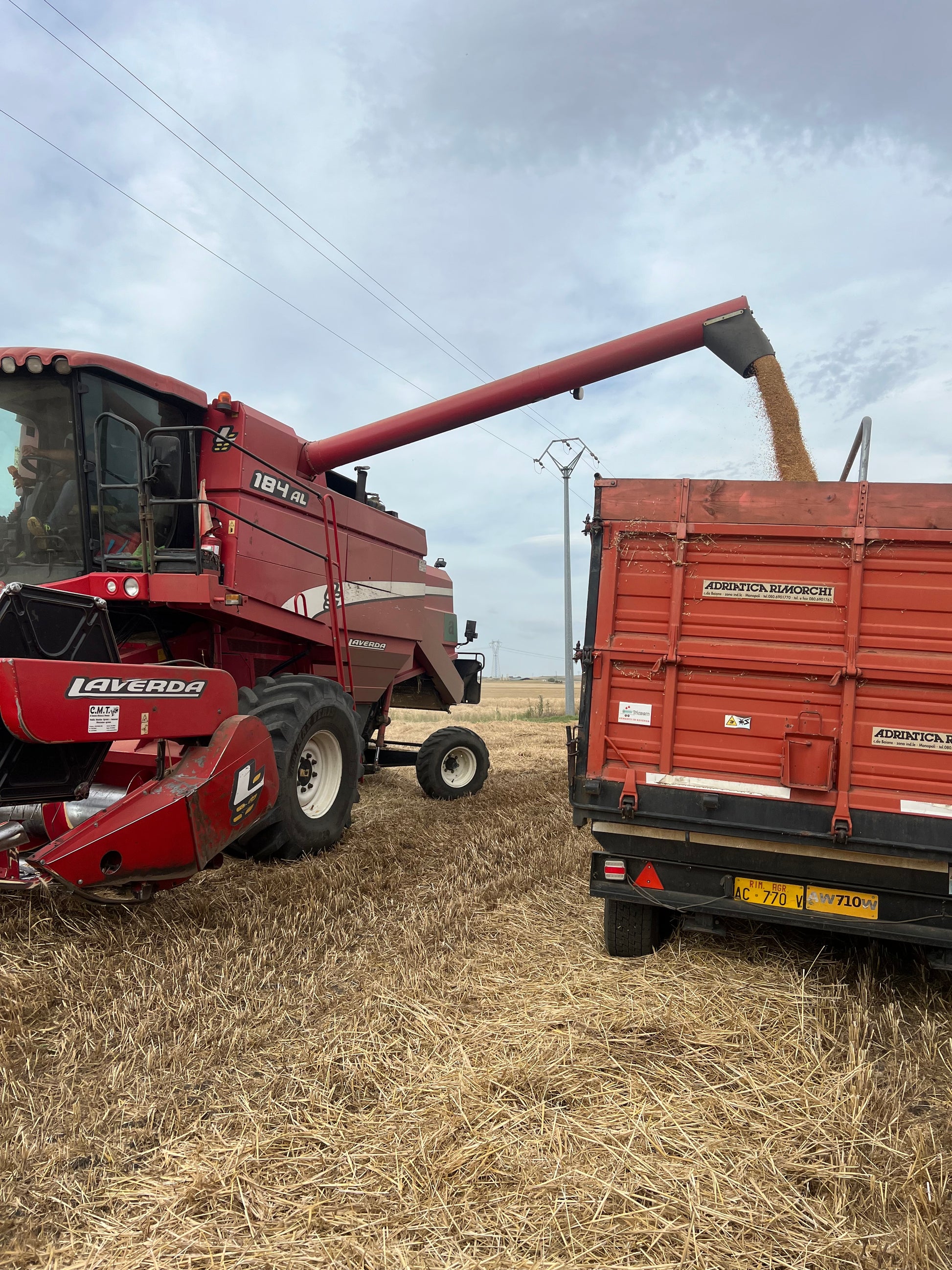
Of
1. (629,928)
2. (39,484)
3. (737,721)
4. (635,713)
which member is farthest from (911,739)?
(39,484)

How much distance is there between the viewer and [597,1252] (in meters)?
2.03

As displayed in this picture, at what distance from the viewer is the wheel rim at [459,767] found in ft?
27.7

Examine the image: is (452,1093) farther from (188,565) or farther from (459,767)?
(459,767)

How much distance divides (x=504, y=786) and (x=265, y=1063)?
20.3 ft

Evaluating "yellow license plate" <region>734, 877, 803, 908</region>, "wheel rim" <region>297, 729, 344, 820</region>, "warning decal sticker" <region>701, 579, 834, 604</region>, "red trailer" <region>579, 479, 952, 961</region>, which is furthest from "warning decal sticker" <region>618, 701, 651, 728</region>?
"wheel rim" <region>297, 729, 344, 820</region>

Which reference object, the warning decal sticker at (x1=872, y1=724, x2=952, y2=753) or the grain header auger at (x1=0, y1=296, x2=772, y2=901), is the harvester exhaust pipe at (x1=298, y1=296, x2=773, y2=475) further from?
the warning decal sticker at (x1=872, y1=724, x2=952, y2=753)

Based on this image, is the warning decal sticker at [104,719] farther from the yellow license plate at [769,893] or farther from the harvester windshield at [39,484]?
the yellow license plate at [769,893]

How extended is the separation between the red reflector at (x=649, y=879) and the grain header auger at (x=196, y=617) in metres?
1.83

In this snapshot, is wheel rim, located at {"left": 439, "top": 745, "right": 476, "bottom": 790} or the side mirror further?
wheel rim, located at {"left": 439, "top": 745, "right": 476, "bottom": 790}

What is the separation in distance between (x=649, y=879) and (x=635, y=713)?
74 cm

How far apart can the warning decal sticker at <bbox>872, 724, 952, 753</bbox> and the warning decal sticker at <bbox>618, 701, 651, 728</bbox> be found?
0.94 metres

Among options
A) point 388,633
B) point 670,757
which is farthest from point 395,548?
point 670,757

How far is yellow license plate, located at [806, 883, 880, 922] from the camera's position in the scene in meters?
3.46

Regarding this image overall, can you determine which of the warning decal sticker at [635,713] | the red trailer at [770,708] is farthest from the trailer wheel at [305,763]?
the red trailer at [770,708]
